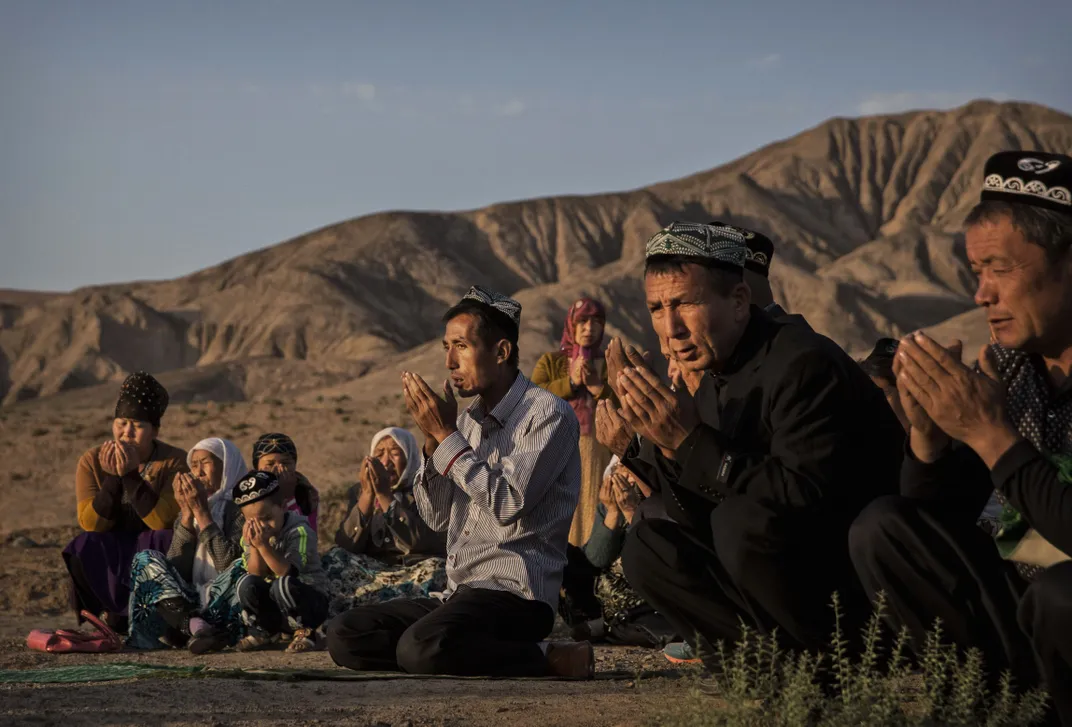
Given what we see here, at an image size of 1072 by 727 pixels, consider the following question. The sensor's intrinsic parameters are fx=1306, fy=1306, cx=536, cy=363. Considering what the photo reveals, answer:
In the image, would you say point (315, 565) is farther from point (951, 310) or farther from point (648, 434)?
point (951, 310)

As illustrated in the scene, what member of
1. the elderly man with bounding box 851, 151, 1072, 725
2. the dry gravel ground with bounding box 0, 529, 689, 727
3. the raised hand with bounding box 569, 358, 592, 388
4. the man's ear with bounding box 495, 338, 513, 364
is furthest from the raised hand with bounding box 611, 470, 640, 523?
the elderly man with bounding box 851, 151, 1072, 725

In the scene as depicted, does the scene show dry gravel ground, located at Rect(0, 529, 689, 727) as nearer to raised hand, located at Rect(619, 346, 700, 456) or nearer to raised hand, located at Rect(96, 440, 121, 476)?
raised hand, located at Rect(619, 346, 700, 456)

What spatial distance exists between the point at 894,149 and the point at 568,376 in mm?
82352

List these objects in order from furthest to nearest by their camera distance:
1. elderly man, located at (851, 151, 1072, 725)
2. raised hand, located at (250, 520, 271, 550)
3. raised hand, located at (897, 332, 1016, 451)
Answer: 1. raised hand, located at (250, 520, 271, 550)
2. elderly man, located at (851, 151, 1072, 725)
3. raised hand, located at (897, 332, 1016, 451)

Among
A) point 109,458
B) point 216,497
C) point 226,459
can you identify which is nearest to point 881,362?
point 216,497

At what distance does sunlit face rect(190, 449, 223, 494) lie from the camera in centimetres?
805

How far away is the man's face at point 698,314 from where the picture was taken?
406 cm

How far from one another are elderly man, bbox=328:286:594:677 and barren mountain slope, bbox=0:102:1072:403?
34872 mm

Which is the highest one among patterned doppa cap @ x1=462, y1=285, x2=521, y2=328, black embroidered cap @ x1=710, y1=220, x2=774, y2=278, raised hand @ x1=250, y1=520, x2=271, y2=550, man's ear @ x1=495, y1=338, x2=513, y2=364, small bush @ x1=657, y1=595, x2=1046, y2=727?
black embroidered cap @ x1=710, y1=220, x2=774, y2=278

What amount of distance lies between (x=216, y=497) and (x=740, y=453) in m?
4.72

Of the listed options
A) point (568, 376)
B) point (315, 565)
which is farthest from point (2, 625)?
point (568, 376)

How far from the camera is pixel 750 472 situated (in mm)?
3666

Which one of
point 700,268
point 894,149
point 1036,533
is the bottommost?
point 1036,533

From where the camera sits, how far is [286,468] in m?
7.69
